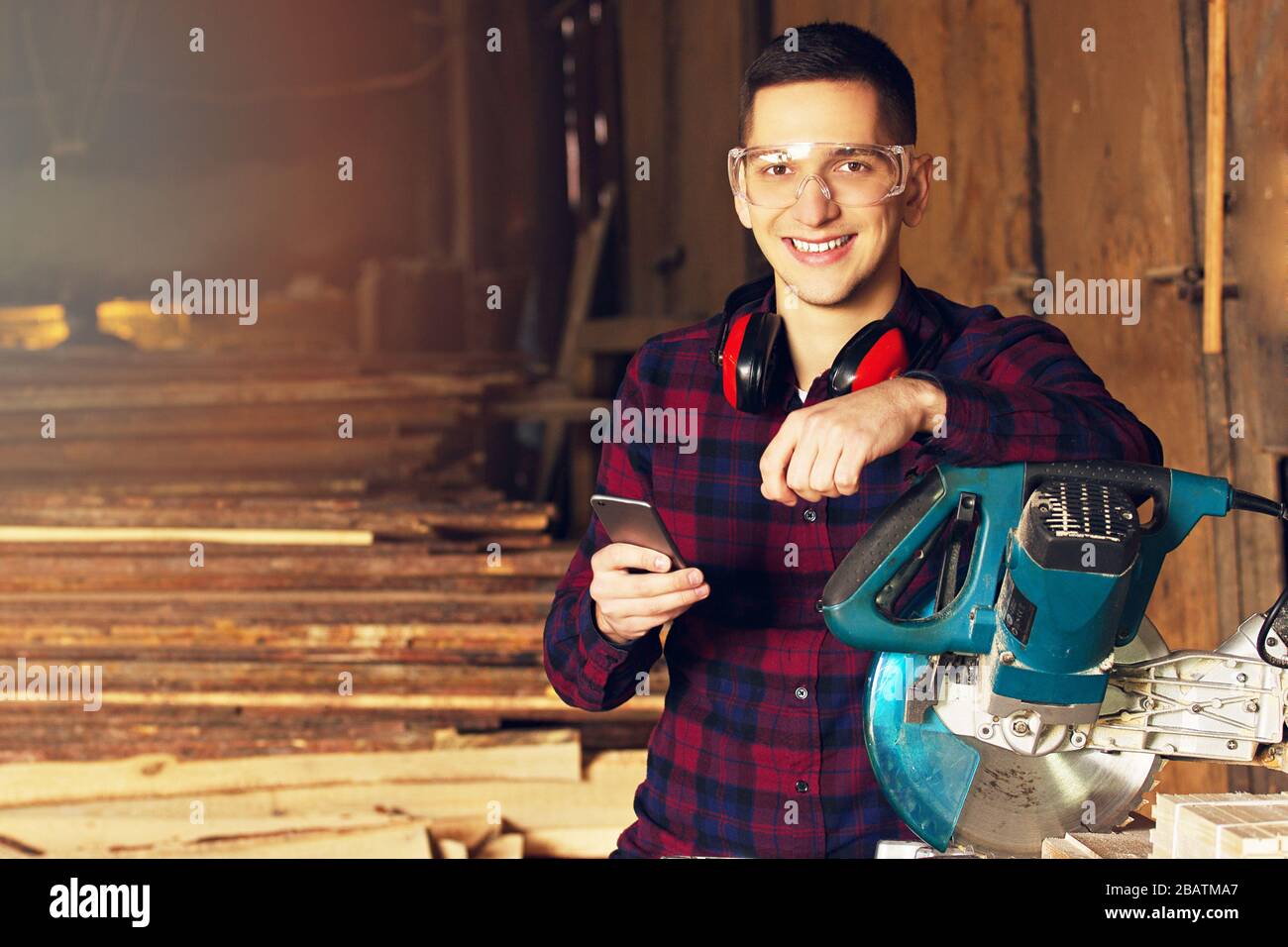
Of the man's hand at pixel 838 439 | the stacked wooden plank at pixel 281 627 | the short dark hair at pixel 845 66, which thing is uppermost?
the short dark hair at pixel 845 66

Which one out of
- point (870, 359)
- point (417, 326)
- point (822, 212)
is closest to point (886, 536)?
point (870, 359)

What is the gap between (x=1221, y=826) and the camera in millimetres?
1420

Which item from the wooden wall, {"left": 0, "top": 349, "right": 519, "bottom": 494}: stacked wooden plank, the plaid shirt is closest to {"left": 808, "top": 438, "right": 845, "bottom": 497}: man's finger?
the plaid shirt

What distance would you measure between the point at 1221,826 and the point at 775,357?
872 millimetres

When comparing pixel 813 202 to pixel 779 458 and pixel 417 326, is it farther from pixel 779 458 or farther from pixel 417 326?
pixel 417 326

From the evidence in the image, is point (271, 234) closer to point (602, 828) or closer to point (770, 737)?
point (602, 828)

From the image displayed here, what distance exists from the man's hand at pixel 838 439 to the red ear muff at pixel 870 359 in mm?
175

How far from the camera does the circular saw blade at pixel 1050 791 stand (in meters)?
1.62

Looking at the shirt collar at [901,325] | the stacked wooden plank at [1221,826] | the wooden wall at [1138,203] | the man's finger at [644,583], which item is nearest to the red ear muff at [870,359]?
the shirt collar at [901,325]

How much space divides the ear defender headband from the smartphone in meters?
0.30

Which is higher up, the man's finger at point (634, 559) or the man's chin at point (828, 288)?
the man's chin at point (828, 288)

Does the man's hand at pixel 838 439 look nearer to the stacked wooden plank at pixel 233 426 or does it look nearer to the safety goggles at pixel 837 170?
the safety goggles at pixel 837 170

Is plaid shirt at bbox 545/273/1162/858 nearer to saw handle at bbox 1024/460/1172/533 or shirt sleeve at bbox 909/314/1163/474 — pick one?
shirt sleeve at bbox 909/314/1163/474

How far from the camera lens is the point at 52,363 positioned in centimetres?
697
